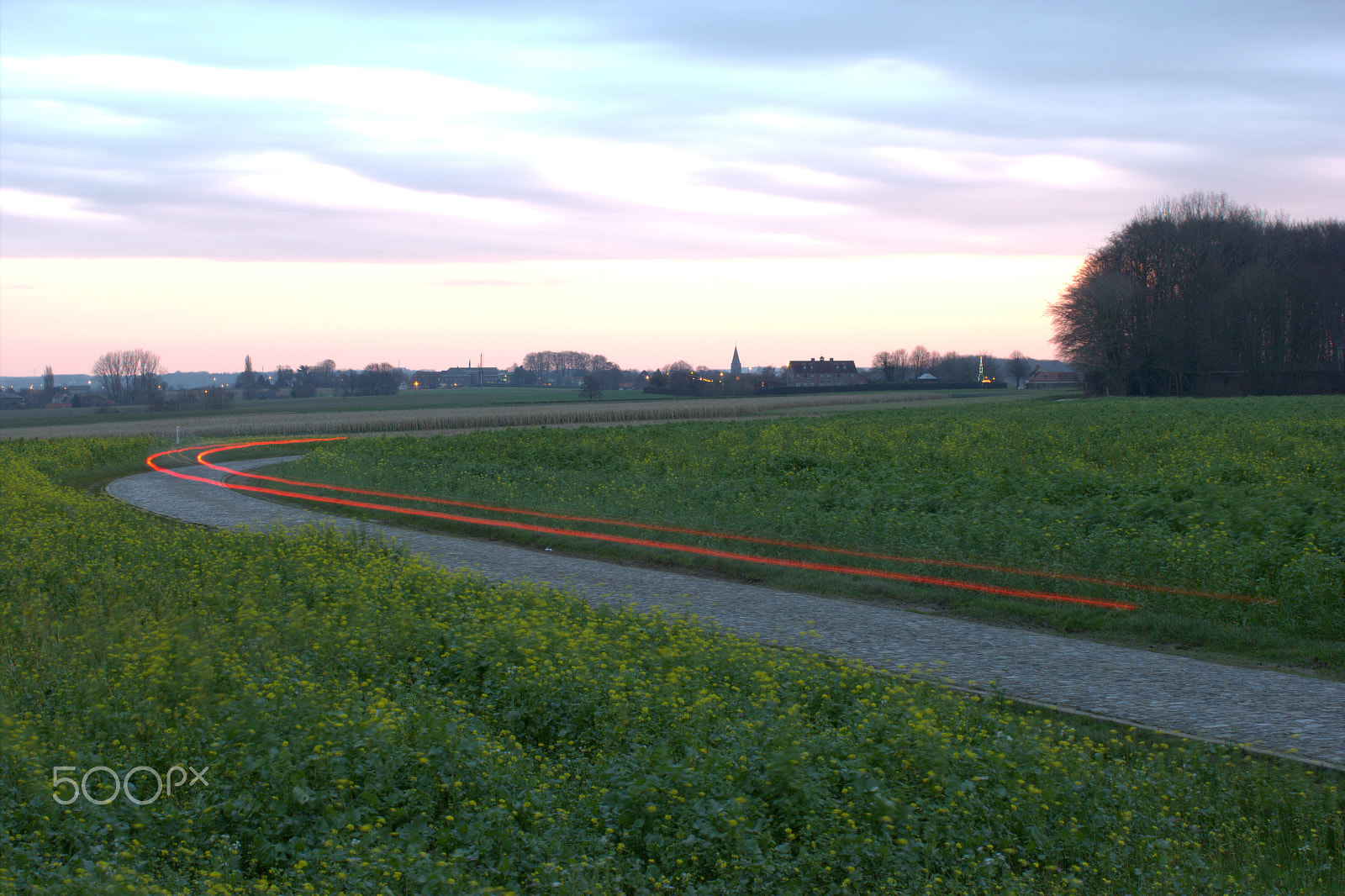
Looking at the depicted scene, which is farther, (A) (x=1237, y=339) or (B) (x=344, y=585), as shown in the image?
(A) (x=1237, y=339)

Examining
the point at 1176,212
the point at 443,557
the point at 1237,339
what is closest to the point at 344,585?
the point at 443,557

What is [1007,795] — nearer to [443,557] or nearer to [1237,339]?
[443,557]

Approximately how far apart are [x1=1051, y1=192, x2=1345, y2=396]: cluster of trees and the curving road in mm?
87200

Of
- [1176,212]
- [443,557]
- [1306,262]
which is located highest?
[1176,212]

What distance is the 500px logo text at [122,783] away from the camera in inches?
219

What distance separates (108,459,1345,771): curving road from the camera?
7488mm

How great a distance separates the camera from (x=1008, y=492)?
18719mm

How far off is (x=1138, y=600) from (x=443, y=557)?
11.1 meters

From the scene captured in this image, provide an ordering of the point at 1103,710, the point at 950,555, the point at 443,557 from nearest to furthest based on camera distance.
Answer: the point at 1103,710 → the point at 950,555 → the point at 443,557

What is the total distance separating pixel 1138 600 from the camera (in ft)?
37.8

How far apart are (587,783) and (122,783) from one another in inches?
117

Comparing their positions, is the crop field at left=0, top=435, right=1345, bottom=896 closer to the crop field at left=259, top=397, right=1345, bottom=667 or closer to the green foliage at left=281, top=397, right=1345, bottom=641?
the crop field at left=259, top=397, right=1345, bottom=667

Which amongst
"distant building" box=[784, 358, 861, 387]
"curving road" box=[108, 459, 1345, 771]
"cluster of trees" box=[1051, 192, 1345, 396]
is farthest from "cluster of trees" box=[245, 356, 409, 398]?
"curving road" box=[108, 459, 1345, 771]

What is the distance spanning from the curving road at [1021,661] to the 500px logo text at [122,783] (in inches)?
232
